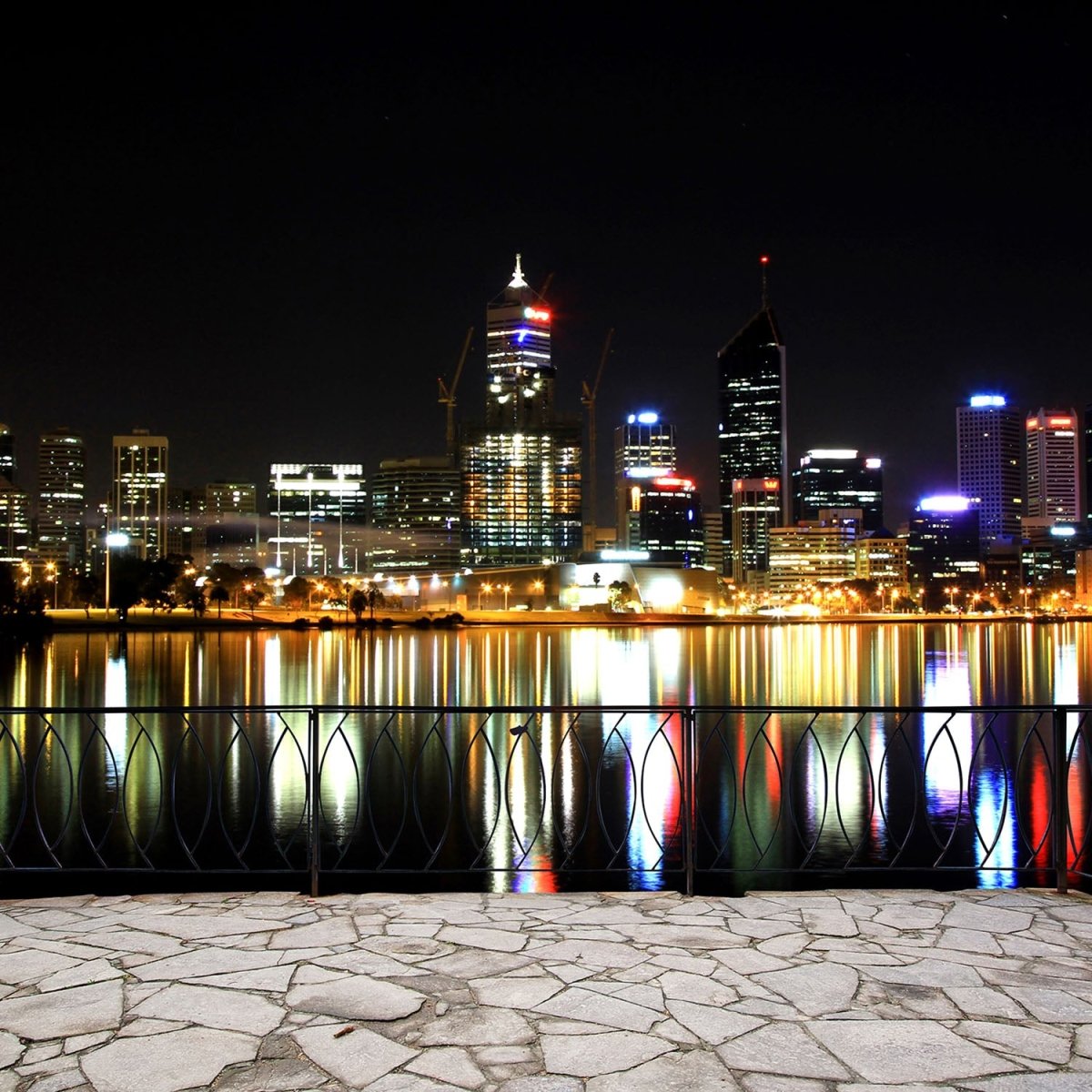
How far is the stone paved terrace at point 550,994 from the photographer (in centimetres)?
465

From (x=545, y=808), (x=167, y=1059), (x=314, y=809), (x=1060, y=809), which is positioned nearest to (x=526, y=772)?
(x=545, y=808)

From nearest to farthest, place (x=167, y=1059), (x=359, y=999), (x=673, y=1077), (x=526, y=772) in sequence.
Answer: (x=673, y=1077)
(x=167, y=1059)
(x=359, y=999)
(x=526, y=772)

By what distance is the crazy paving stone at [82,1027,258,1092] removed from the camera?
4543 mm

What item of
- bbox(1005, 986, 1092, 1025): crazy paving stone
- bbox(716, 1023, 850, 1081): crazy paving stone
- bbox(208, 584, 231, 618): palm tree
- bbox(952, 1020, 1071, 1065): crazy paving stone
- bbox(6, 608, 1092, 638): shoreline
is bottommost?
bbox(6, 608, 1092, 638): shoreline

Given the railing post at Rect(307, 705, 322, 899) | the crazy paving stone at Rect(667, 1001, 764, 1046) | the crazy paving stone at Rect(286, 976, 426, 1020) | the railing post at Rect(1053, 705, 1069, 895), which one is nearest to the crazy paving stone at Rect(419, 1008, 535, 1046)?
the crazy paving stone at Rect(286, 976, 426, 1020)

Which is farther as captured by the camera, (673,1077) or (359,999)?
(359,999)

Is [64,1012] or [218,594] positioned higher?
A: [64,1012]

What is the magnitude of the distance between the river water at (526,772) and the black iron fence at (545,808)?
8cm

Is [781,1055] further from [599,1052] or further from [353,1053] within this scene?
[353,1053]

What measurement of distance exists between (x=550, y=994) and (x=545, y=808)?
11.1 metres

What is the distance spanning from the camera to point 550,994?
553 cm

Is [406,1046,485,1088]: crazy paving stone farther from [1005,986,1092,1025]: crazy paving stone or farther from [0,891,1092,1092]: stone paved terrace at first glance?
[1005,986,1092,1025]: crazy paving stone

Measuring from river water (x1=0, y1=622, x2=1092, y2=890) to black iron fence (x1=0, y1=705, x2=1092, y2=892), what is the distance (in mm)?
82

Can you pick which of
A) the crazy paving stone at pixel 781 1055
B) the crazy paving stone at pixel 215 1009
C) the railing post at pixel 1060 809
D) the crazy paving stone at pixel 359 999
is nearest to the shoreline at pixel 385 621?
the crazy paving stone at pixel 215 1009
